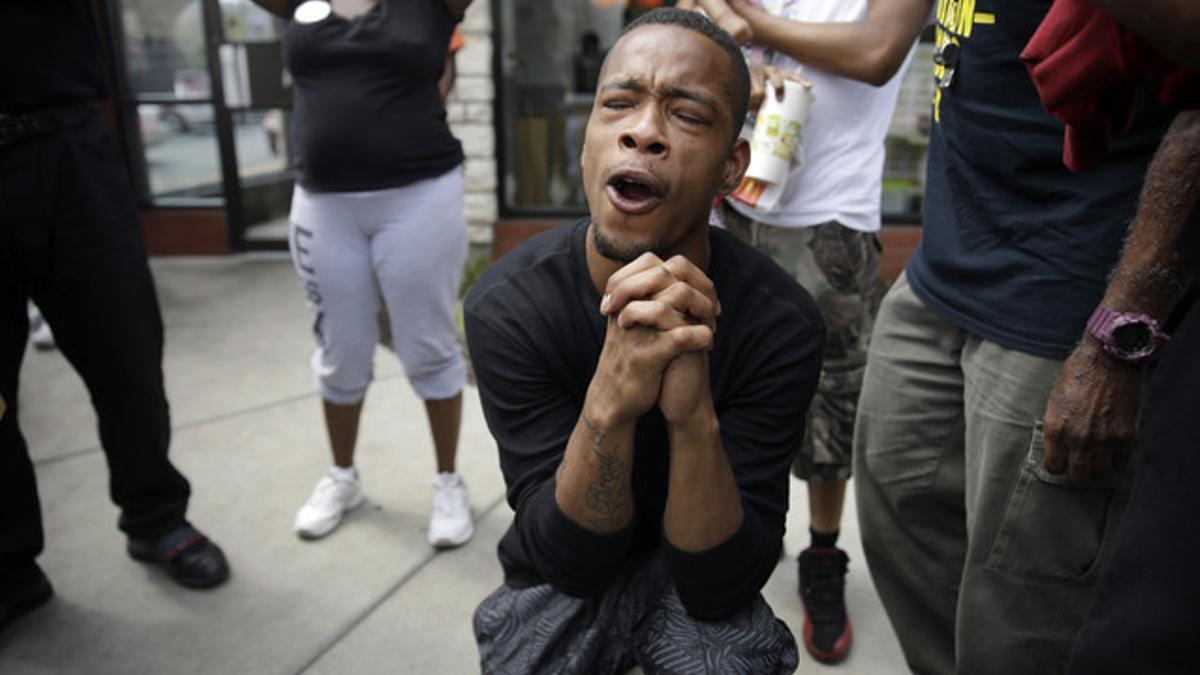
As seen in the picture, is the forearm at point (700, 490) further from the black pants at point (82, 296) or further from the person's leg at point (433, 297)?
the black pants at point (82, 296)

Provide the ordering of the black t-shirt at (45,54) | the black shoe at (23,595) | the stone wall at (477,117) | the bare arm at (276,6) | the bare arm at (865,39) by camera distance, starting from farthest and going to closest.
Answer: the stone wall at (477,117)
the bare arm at (276,6)
the black shoe at (23,595)
the black t-shirt at (45,54)
the bare arm at (865,39)

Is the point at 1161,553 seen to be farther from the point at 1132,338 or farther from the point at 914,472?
the point at 914,472

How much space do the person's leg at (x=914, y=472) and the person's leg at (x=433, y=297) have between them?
134 centimetres

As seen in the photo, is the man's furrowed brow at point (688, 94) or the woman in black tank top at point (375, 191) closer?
the man's furrowed brow at point (688, 94)

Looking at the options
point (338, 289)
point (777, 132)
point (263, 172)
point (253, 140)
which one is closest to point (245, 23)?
point (253, 140)

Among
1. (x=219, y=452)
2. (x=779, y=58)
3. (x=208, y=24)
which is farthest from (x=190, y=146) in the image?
(x=779, y=58)

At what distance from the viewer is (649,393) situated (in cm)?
139

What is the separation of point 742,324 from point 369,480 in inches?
87.7

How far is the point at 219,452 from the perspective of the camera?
12.0 feet

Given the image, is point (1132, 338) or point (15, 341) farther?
point (15, 341)

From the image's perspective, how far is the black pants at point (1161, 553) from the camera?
1.13m

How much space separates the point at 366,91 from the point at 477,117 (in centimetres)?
297

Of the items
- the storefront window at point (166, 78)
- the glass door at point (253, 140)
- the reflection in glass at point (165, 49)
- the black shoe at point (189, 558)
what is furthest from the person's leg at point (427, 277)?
the reflection in glass at point (165, 49)

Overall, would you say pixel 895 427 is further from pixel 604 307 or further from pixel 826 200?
pixel 604 307
